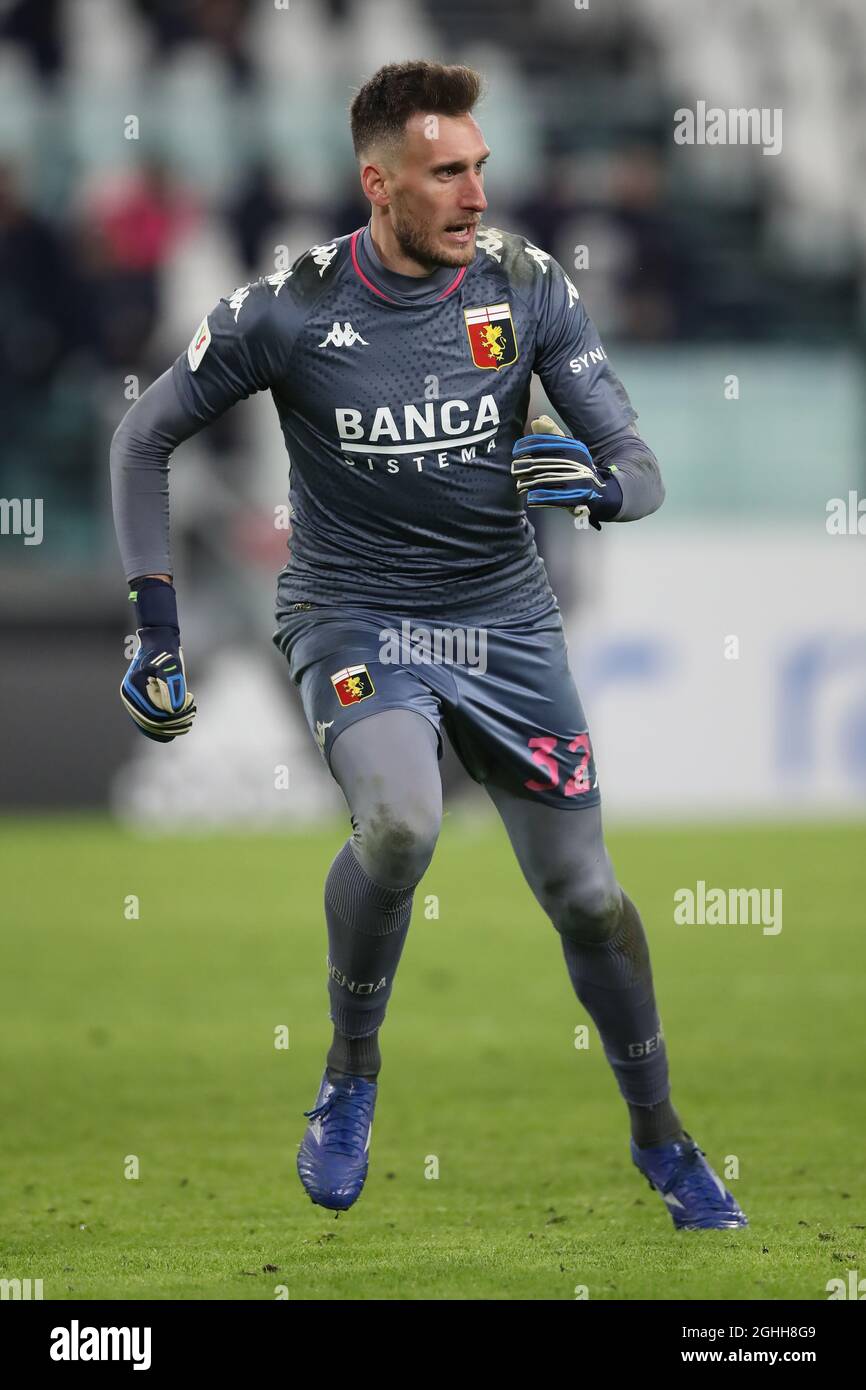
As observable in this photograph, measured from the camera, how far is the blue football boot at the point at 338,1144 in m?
4.91

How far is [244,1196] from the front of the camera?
5453 mm

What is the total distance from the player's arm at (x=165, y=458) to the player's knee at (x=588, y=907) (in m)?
0.98

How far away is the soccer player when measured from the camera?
4914 mm

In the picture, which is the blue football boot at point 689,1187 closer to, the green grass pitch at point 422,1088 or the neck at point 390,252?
the green grass pitch at point 422,1088

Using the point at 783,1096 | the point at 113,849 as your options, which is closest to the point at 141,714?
the point at 783,1096

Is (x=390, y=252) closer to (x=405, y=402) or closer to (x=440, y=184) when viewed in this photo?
(x=440, y=184)

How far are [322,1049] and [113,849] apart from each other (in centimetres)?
527

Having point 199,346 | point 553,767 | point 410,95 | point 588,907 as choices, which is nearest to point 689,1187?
point 588,907

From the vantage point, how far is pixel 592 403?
5.07 meters

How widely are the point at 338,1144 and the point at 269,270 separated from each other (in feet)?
35.1
